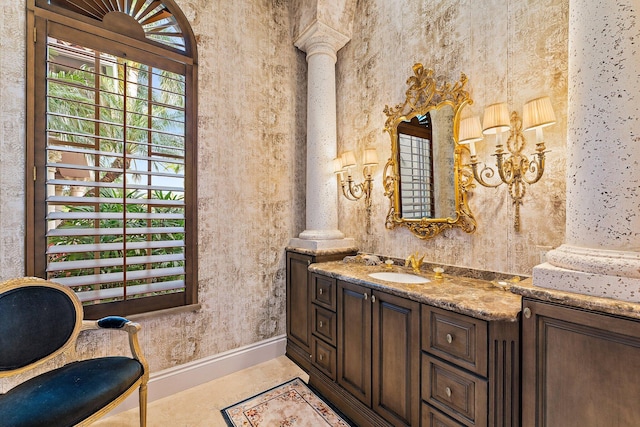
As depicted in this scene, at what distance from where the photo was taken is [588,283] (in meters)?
1.03

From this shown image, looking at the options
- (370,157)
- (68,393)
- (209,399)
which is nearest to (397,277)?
(370,157)

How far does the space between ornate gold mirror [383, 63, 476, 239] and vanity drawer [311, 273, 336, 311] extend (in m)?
0.74

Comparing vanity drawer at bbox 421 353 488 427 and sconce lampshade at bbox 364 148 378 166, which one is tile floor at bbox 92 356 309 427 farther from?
sconce lampshade at bbox 364 148 378 166

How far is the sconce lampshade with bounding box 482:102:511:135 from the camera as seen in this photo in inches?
62.9

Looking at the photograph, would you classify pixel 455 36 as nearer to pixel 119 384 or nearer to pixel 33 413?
A: pixel 119 384

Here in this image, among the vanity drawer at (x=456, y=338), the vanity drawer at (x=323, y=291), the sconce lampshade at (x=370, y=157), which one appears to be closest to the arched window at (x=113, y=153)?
the vanity drawer at (x=323, y=291)

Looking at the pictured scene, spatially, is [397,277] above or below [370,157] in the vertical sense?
below

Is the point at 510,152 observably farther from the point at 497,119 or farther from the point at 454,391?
the point at 454,391

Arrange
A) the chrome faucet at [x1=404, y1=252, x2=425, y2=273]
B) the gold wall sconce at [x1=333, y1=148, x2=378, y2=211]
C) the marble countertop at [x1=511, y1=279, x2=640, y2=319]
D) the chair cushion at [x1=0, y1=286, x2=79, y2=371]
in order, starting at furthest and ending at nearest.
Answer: the gold wall sconce at [x1=333, y1=148, x2=378, y2=211]
the chrome faucet at [x1=404, y1=252, x2=425, y2=273]
the chair cushion at [x1=0, y1=286, x2=79, y2=371]
the marble countertop at [x1=511, y1=279, x2=640, y2=319]

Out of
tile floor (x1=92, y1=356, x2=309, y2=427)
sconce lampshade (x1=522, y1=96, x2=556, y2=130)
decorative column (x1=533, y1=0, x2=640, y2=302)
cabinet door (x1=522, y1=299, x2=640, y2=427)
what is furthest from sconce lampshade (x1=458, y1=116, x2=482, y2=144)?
tile floor (x1=92, y1=356, x2=309, y2=427)

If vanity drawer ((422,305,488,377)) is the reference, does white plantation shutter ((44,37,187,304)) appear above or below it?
above

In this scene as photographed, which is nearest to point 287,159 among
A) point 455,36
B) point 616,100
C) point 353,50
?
point 353,50

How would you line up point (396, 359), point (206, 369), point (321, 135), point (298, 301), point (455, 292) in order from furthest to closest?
point (321, 135), point (298, 301), point (206, 369), point (396, 359), point (455, 292)

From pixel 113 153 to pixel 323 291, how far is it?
182cm
